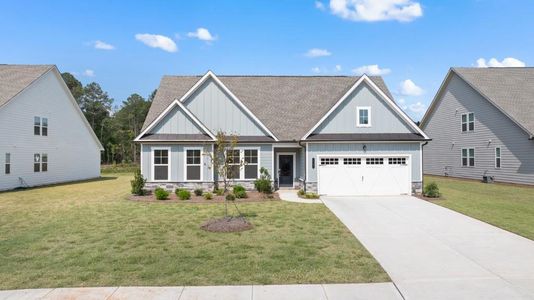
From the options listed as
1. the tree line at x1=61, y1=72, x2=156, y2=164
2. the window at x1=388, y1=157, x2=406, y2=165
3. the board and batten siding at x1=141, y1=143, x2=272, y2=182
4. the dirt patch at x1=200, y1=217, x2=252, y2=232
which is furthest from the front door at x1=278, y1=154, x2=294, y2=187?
the tree line at x1=61, y1=72, x2=156, y2=164

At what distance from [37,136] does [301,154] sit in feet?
63.6

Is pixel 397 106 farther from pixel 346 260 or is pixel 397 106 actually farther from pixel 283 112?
pixel 346 260

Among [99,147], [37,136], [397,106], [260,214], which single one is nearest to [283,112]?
[397,106]

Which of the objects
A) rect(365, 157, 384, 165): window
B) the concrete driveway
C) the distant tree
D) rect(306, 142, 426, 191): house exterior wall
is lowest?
the concrete driveway

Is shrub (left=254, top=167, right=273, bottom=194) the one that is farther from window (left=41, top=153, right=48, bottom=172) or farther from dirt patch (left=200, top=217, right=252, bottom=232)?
window (left=41, top=153, right=48, bottom=172)

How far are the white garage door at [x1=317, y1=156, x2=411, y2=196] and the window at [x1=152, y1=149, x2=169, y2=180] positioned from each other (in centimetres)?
858

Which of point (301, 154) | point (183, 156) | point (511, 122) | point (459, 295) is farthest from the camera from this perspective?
point (511, 122)

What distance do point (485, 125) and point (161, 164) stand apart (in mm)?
23368

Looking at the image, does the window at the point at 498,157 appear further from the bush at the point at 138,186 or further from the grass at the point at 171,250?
the bush at the point at 138,186

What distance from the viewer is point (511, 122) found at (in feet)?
77.6

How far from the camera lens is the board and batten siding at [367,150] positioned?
63.3 ft

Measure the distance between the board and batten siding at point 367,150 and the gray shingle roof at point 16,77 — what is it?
777 inches

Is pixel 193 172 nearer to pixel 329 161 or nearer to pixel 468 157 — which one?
pixel 329 161

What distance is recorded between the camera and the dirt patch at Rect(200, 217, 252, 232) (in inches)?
414
